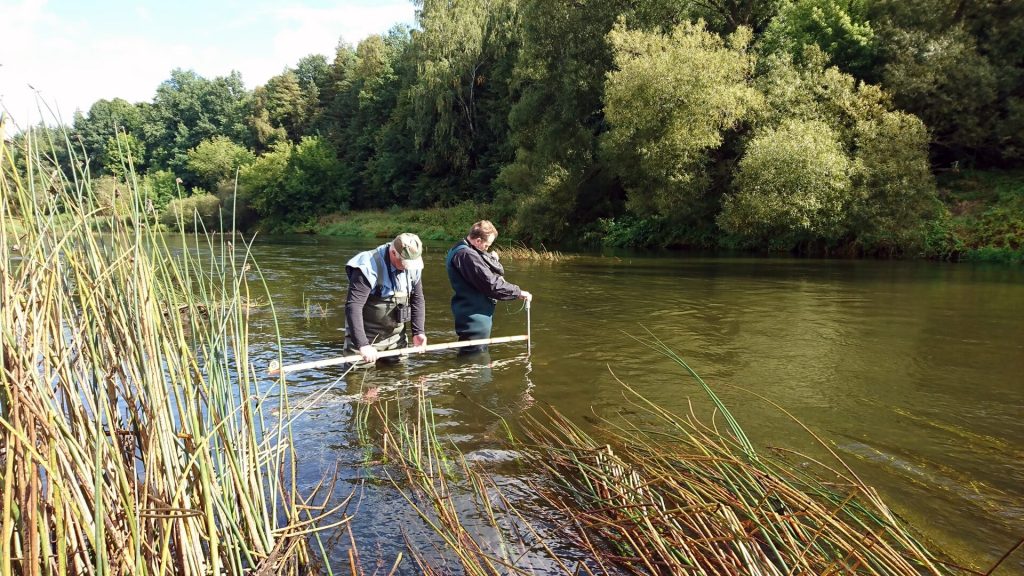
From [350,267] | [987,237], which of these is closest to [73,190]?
[350,267]

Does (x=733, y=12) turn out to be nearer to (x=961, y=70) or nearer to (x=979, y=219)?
(x=961, y=70)

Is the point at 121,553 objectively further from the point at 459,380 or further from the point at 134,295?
the point at 459,380

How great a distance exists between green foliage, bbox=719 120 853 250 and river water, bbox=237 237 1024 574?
7586mm

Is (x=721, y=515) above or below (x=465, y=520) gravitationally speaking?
above

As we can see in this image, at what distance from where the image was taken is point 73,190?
256cm

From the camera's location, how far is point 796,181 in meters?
22.3

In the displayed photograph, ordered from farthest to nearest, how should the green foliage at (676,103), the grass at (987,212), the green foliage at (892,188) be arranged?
the green foliage at (676,103) < the green foliage at (892,188) < the grass at (987,212)

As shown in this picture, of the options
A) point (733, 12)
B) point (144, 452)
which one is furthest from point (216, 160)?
point (144, 452)

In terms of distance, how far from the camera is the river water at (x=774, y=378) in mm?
4273

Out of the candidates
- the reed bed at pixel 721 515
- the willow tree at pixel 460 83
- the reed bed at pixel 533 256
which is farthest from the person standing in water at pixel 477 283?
Answer: the willow tree at pixel 460 83

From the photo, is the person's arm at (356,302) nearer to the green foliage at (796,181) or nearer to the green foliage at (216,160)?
the green foliage at (796,181)

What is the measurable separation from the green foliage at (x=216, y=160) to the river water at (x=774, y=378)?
190 feet

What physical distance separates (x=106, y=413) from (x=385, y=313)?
472 cm

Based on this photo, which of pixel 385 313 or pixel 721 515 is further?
pixel 385 313
